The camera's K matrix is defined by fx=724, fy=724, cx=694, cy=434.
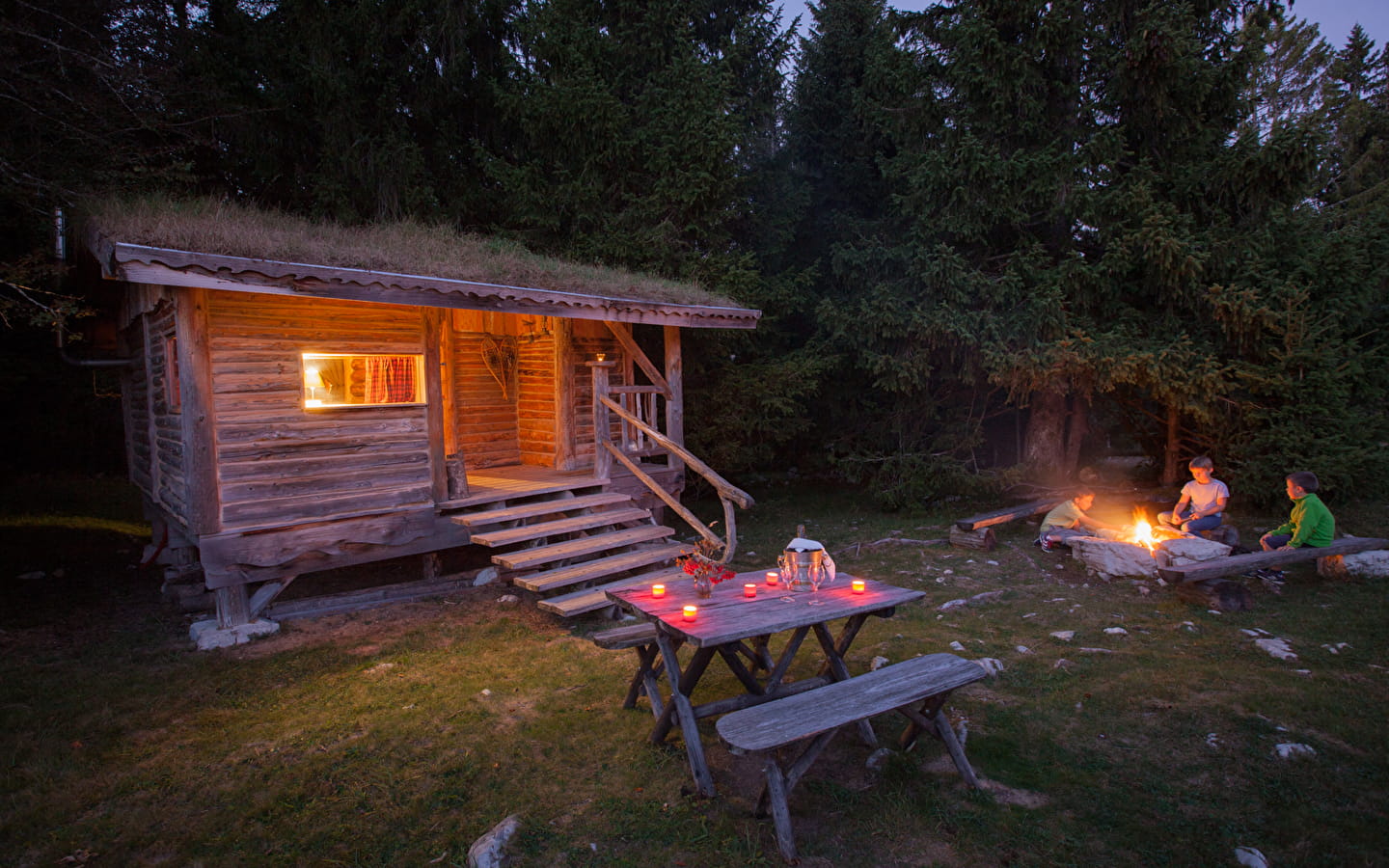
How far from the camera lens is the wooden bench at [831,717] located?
3688 mm

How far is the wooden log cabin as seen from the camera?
7230mm

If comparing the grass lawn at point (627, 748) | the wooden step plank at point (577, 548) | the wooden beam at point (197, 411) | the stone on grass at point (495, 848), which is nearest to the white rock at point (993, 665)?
the grass lawn at point (627, 748)

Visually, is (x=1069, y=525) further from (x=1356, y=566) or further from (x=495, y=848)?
(x=495, y=848)

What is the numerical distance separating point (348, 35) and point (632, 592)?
50.7 ft

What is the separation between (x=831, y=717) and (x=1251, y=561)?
246 inches

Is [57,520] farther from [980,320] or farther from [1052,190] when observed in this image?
[1052,190]

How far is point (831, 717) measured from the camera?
151 inches

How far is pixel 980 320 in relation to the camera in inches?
477

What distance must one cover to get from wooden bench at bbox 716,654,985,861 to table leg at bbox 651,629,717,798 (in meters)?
0.41

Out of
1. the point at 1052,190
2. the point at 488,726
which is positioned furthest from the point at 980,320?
the point at 488,726

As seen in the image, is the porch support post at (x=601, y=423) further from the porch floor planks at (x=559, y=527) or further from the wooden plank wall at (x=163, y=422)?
the wooden plank wall at (x=163, y=422)

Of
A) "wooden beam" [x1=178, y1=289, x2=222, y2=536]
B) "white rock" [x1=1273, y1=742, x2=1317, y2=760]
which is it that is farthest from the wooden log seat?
"wooden beam" [x1=178, y1=289, x2=222, y2=536]

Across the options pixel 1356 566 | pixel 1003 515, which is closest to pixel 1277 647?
pixel 1356 566

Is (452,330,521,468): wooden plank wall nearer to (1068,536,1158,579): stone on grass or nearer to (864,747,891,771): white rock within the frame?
(864,747,891,771): white rock
